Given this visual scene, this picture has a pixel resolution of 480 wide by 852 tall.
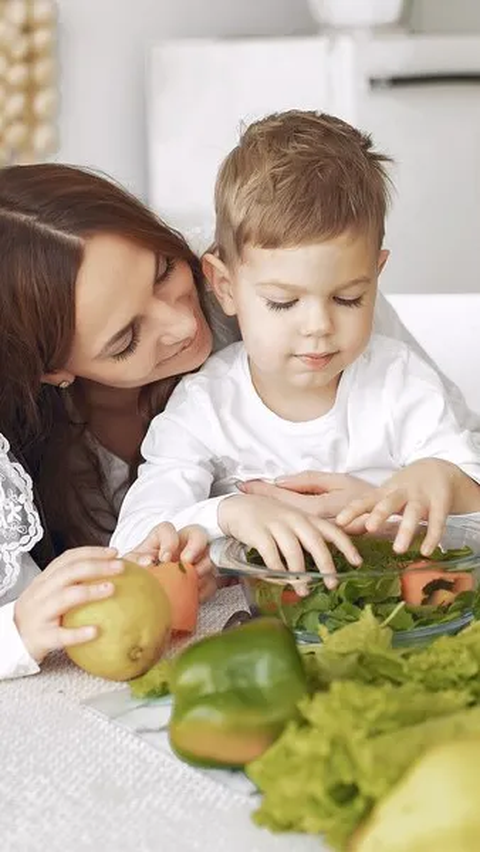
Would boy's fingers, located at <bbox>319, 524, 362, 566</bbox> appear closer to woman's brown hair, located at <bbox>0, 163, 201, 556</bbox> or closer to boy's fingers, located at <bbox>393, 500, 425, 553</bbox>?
boy's fingers, located at <bbox>393, 500, 425, 553</bbox>

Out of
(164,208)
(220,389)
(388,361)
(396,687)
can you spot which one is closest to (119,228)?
(220,389)

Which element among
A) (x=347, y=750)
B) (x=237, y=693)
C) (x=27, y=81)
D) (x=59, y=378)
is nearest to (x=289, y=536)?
(x=237, y=693)

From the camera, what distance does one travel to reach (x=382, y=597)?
1013mm

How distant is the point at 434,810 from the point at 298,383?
88cm

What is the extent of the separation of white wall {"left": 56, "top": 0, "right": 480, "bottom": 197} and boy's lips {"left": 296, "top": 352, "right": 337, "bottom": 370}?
239 cm

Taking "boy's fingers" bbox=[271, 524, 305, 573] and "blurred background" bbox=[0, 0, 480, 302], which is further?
"blurred background" bbox=[0, 0, 480, 302]

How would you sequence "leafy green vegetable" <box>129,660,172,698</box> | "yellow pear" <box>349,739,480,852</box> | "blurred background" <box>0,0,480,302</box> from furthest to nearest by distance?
"blurred background" <box>0,0,480,302</box> → "leafy green vegetable" <box>129,660,172,698</box> → "yellow pear" <box>349,739,480,852</box>

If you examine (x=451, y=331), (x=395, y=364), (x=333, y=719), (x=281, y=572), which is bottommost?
(x=451, y=331)

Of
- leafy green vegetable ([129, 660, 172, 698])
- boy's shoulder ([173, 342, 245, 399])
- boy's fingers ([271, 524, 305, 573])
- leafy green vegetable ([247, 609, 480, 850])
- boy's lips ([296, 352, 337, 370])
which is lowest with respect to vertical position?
boy's shoulder ([173, 342, 245, 399])

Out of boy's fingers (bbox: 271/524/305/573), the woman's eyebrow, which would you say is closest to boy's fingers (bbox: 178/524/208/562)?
boy's fingers (bbox: 271/524/305/573)

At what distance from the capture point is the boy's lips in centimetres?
140

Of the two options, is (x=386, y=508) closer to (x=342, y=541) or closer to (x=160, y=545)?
(x=342, y=541)

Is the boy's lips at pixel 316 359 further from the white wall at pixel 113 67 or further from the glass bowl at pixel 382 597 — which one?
the white wall at pixel 113 67

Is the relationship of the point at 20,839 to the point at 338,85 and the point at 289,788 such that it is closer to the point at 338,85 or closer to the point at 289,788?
the point at 289,788
